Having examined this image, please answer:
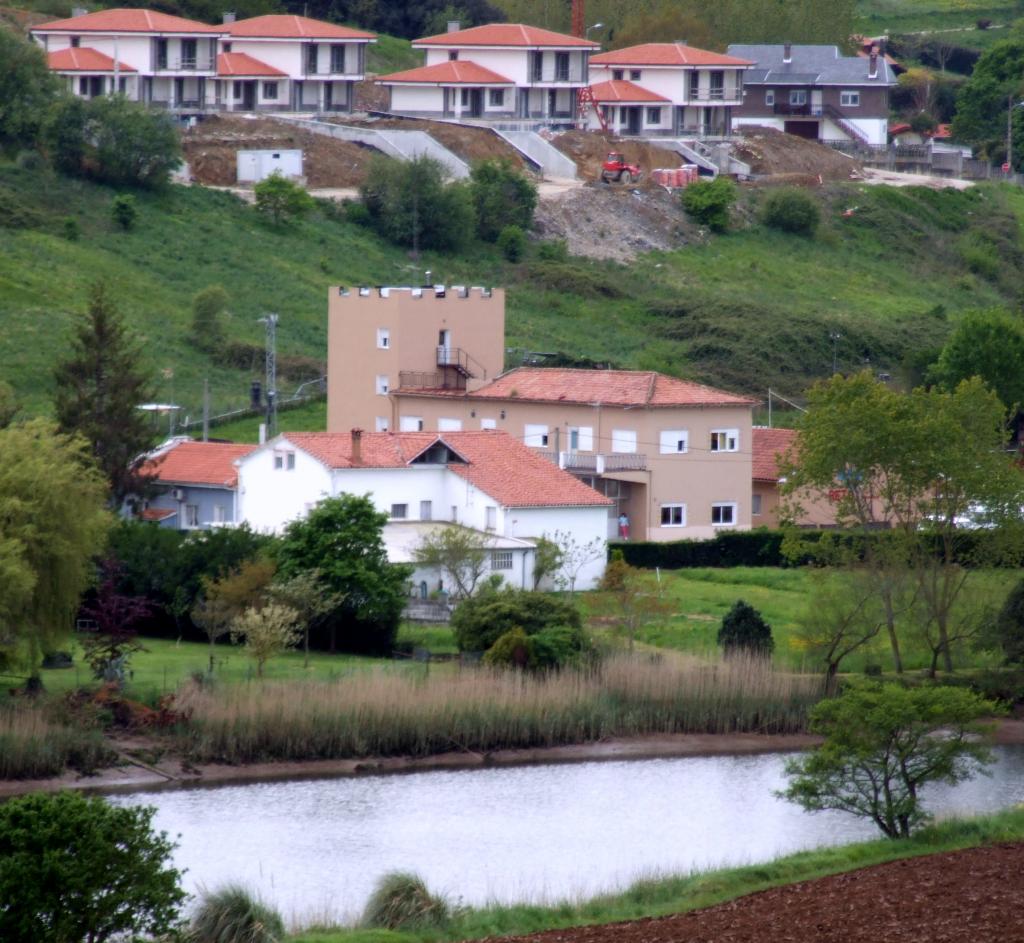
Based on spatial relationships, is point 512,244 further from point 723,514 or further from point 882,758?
point 882,758

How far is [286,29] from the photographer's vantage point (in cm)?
10138

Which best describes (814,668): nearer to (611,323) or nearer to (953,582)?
(953,582)

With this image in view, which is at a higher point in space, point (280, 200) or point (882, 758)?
point (280, 200)

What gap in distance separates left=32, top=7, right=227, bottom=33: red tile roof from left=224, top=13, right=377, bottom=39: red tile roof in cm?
210

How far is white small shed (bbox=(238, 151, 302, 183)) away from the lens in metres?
93.2

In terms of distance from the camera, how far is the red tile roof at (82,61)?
95.1 metres

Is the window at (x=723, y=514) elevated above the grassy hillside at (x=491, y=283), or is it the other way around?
the grassy hillside at (x=491, y=283)

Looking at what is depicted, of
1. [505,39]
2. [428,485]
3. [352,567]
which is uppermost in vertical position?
[505,39]

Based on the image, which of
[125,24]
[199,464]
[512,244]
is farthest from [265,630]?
[125,24]

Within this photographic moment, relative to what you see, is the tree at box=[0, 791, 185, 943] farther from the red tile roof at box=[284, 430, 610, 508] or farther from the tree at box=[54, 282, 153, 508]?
the tree at box=[54, 282, 153, 508]

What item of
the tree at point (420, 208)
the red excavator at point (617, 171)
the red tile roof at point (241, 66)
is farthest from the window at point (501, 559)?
the red tile roof at point (241, 66)

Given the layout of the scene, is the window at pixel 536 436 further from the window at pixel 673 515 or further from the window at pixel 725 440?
the window at pixel 725 440

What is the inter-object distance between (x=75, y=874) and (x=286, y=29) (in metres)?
83.6

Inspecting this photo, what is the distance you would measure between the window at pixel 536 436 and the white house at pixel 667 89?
158ft
